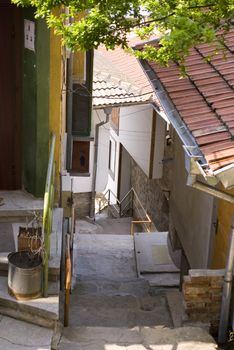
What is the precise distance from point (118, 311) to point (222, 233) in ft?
6.16

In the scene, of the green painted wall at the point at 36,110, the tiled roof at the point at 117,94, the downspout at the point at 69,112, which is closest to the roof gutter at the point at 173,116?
the green painted wall at the point at 36,110

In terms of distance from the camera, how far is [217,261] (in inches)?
316

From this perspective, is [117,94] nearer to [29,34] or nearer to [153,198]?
[153,198]

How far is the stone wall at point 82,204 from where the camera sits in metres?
20.5

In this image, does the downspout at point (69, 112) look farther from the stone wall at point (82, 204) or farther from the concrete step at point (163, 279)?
the stone wall at point (82, 204)

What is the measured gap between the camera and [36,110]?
24.4ft

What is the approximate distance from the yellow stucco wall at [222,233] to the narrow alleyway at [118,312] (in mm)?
1001

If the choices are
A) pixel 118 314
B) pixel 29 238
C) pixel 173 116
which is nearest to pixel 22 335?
pixel 29 238

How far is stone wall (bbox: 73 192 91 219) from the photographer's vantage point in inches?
806

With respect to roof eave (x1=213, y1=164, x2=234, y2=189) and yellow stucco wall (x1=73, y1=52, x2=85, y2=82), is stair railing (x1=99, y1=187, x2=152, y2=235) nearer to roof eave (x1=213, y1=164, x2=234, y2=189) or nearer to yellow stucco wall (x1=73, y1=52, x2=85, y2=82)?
yellow stucco wall (x1=73, y1=52, x2=85, y2=82)

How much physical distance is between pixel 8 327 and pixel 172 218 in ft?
26.0

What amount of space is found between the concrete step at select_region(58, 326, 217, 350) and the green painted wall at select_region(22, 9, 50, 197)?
225 cm

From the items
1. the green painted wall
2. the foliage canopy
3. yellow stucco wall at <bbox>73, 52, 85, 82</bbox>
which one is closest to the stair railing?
yellow stucco wall at <bbox>73, 52, 85, 82</bbox>

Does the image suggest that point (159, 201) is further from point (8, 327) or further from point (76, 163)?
point (8, 327)
